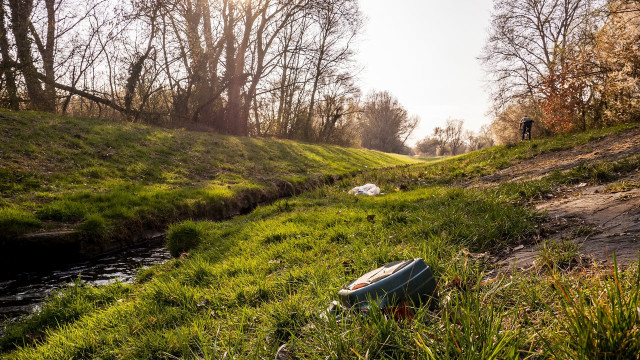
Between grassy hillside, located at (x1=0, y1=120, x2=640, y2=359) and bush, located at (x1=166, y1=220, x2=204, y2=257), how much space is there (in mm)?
473

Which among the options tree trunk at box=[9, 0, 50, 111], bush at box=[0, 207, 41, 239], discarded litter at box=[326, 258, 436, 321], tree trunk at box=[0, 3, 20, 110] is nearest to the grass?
discarded litter at box=[326, 258, 436, 321]

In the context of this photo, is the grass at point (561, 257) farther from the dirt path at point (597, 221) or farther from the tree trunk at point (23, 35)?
the tree trunk at point (23, 35)

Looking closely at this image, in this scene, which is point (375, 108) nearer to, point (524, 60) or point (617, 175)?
point (524, 60)

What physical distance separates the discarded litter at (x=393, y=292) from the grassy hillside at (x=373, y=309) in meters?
0.08

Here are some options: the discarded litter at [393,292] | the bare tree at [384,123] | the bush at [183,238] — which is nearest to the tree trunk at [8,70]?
the bush at [183,238]

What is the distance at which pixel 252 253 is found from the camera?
4.39 metres

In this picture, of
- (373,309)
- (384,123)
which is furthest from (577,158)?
(384,123)

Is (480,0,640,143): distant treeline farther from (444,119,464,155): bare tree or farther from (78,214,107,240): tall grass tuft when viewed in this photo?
(444,119,464,155): bare tree

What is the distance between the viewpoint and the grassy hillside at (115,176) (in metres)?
6.23

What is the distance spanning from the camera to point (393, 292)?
1.91 meters

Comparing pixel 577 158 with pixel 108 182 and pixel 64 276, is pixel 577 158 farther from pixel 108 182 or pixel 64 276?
pixel 108 182

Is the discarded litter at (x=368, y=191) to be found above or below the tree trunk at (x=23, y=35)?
below

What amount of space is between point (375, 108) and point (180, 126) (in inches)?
2069

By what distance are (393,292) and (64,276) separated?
223 inches
